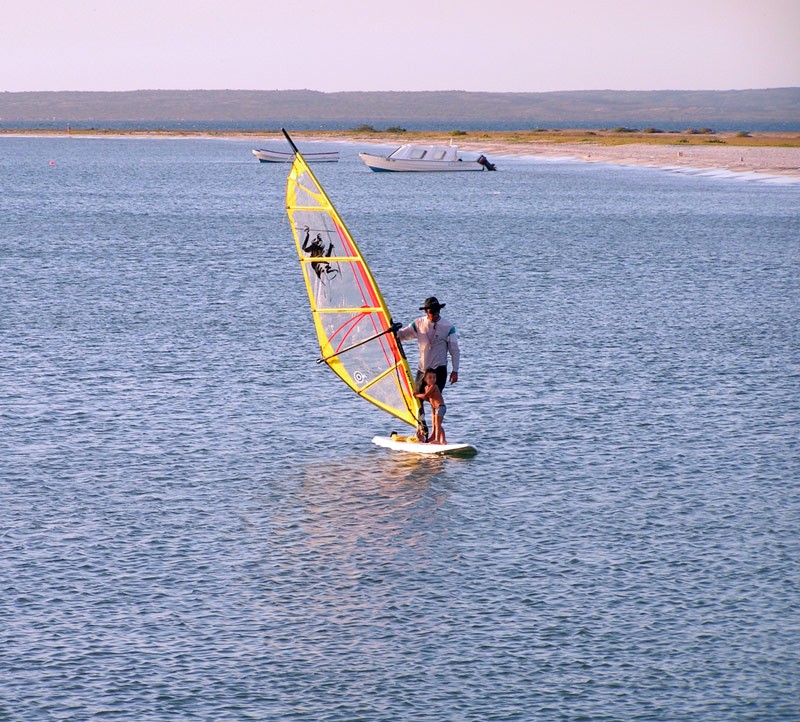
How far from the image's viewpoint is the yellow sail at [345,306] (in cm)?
2331

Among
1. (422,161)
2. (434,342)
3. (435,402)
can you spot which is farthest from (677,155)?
Answer: (434,342)

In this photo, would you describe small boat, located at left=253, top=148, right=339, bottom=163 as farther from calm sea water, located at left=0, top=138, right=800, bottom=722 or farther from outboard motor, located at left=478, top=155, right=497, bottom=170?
calm sea water, located at left=0, top=138, right=800, bottom=722

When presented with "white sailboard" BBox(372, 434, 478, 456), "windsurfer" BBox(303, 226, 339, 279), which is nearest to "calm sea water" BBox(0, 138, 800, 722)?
"white sailboard" BBox(372, 434, 478, 456)

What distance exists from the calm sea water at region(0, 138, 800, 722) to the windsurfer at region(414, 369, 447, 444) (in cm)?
62

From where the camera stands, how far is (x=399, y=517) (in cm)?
1936

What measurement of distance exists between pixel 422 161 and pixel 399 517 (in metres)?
115

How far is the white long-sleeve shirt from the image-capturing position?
71.4 feet

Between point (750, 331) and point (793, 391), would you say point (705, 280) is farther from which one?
point (793, 391)

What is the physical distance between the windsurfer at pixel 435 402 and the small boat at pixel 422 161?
109106 mm

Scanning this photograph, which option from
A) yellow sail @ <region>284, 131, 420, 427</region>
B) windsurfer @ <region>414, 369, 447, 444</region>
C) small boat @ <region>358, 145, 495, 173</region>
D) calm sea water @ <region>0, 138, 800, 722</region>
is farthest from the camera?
small boat @ <region>358, 145, 495, 173</region>

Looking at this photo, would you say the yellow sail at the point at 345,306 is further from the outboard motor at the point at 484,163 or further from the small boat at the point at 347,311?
the outboard motor at the point at 484,163

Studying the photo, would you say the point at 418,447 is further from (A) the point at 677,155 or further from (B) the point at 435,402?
(A) the point at 677,155

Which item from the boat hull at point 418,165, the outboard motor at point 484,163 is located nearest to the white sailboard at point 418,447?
the outboard motor at point 484,163

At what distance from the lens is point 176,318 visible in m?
37.9
